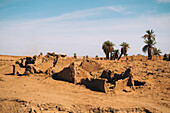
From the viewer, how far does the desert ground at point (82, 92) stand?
6.19 m

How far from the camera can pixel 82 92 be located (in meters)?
7.91

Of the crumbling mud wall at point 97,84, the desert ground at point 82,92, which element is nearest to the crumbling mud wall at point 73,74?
the desert ground at point 82,92

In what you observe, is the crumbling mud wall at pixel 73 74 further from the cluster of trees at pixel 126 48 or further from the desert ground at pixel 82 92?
the cluster of trees at pixel 126 48

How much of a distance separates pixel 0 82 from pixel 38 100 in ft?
15.1

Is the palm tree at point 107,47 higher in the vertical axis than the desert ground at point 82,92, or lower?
higher

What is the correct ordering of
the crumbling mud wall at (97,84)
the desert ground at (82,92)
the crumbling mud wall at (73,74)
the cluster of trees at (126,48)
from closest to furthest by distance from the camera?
1. the desert ground at (82,92)
2. the crumbling mud wall at (97,84)
3. the crumbling mud wall at (73,74)
4. the cluster of trees at (126,48)

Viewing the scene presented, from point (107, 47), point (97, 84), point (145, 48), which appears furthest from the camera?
point (107, 47)

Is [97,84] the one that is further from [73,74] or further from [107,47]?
[107,47]

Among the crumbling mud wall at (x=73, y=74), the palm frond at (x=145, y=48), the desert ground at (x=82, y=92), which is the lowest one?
the desert ground at (x=82, y=92)

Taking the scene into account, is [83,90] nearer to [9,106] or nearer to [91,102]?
[91,102]

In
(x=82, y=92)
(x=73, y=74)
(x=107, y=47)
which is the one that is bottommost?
(x=82, y=92)

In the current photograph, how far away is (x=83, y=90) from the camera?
325 inches

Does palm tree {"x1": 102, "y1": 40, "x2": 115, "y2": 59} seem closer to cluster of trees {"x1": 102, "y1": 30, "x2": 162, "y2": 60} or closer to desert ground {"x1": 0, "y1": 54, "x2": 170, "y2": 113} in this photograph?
cluster of trees {"x1": 102, "y1": 30, "x2": 162, "y2": 60}

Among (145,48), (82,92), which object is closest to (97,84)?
(82,92)
